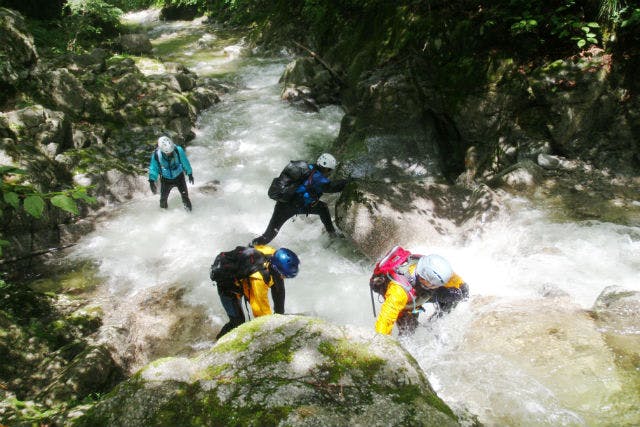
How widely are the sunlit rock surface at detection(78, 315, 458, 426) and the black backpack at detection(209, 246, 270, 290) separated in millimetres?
1245

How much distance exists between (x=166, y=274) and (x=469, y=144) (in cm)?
675

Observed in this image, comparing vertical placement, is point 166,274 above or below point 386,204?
below

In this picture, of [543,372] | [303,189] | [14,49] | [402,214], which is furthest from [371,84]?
[14,49]

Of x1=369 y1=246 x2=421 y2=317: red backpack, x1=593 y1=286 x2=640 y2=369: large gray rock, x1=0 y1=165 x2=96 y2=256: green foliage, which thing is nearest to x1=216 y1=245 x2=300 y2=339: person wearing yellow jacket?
x1=369 y1=246 x2=421 y2=317: red backpack

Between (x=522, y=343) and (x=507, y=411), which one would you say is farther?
(x=522, y=343)

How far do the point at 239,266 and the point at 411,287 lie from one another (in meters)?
1.92

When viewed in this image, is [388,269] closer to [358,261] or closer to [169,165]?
[358,261]

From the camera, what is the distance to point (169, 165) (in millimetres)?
8055

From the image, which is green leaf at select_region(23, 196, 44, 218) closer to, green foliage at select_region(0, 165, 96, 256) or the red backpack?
green foliage at select_region(0, 165, 96, 256)

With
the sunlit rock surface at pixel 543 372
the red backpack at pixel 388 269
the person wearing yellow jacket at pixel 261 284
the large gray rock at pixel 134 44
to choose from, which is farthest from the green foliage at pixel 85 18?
the sunlit rock surface at pixel 543 372

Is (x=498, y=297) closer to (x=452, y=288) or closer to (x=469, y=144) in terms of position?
(x=452, y=288)

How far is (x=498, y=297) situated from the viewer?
5566mm

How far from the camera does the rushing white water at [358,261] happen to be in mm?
3855

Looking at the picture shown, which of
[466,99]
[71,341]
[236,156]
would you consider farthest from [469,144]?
[71,341]
